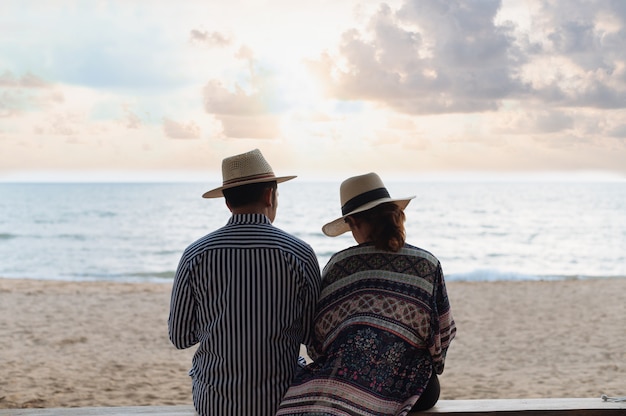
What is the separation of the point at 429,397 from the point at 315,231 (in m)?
24.9

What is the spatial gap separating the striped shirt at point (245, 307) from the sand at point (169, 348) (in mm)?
3157

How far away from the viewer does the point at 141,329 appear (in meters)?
8.06

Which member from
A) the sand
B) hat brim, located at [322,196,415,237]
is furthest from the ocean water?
hat brim, located at [322,196,415,237]

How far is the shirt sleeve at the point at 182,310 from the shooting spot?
218 centimetres

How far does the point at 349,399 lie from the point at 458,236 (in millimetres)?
25739

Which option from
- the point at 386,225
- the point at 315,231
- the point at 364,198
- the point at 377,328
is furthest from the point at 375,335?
the point at 315,231

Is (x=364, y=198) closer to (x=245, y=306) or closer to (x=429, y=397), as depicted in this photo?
(x=245, y=306)

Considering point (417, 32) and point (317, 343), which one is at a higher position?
point (417, 32)

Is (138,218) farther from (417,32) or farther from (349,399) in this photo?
(349,399)

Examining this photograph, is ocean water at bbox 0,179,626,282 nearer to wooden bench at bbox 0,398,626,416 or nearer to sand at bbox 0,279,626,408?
sand at bbox 0,279,626,408

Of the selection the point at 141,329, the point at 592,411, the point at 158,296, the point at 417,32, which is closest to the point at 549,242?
the point at 417,32

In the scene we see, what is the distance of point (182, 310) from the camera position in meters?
2.21

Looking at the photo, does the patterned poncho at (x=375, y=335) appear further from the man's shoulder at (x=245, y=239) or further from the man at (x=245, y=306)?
the man's shoulder at (x=245, y=239)

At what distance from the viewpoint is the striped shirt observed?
213 cm
